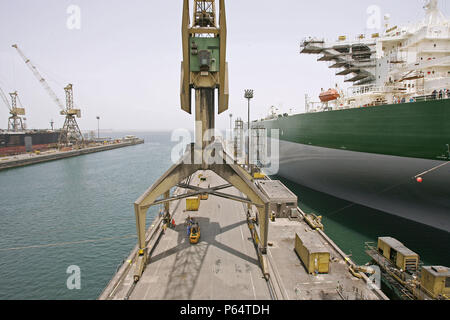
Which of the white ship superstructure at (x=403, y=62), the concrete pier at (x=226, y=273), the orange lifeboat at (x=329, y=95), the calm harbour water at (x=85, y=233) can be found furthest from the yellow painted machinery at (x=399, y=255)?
the orange lifeboat at (x=329, y=95)

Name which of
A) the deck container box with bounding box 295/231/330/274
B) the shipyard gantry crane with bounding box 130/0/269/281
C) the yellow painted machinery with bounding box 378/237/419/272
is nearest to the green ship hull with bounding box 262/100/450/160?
the yellow painted machinery with bounding box 378/237/419/272

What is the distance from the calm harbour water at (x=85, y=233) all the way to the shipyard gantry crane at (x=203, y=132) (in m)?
7.53

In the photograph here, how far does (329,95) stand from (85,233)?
34926 mm

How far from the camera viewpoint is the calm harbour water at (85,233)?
16.3 meters

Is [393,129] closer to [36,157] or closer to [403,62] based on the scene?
[403,62]

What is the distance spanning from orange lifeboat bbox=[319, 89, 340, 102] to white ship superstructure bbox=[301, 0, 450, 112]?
0.57 m

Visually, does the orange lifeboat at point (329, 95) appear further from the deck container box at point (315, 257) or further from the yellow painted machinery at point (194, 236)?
the yellow painted machinery at point (194, 236)

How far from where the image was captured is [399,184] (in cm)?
2123

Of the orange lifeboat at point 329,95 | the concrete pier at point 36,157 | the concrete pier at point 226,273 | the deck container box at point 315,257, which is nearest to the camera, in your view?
the concrete pier at point 226,273

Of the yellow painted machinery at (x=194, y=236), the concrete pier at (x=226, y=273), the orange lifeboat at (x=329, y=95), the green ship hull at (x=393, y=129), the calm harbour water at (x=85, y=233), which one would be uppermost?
the orange lifeboat at (x=329, y=95)

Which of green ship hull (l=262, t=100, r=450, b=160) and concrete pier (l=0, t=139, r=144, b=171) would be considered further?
concrete pier (l=0, t=139, r=144, b=171)

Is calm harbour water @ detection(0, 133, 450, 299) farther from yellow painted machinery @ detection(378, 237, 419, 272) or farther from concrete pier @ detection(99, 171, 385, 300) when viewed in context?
concrete pier @ detection(99, 171, 385, 300)

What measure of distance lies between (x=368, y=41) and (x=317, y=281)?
123 ft

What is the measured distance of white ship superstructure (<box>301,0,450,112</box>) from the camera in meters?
22.8
